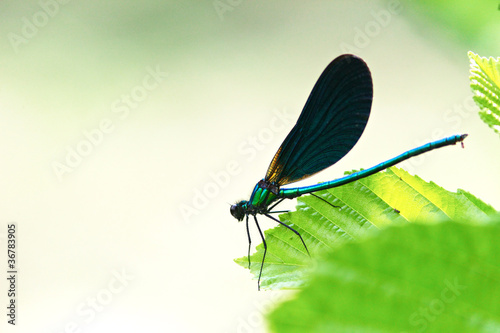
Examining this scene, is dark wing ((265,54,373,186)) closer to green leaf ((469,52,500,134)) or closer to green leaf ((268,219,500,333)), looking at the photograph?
green leaf ((469,52,500,134))

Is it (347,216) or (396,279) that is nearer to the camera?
(396,279)

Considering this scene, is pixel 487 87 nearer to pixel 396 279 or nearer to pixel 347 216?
pixel 347 216

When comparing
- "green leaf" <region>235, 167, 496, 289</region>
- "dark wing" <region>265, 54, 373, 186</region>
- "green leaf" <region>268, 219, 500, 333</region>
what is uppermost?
"dark wing" <region>265, 54, 373, 186</region>

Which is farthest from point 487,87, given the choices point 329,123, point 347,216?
point 329,123

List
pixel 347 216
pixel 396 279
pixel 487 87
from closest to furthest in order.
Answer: pixel 396 279 → pixel 487 87 → pixel 347 216

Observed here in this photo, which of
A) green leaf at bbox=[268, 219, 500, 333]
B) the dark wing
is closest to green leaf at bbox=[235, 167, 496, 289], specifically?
the dark wing
